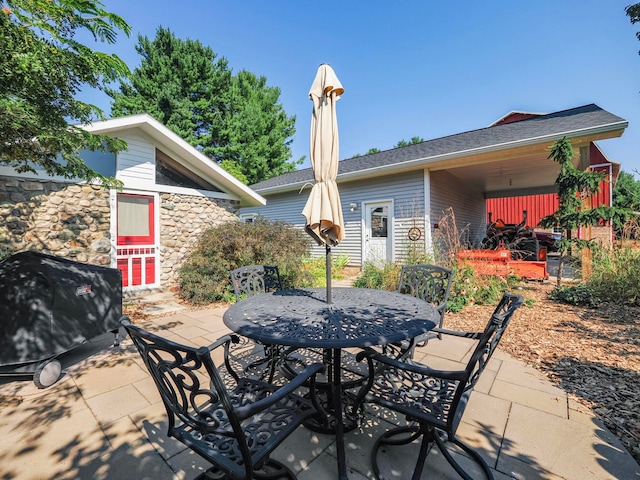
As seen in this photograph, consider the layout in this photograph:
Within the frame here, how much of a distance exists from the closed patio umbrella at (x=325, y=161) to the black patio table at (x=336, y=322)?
265 mm

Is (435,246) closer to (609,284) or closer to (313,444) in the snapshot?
(609,284)

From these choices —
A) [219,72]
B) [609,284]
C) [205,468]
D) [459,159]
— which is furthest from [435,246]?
[219,72]

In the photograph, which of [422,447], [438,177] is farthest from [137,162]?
[438,177]

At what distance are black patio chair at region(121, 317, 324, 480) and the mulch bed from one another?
A: 1983 millimetres

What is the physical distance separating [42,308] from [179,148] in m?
4.69

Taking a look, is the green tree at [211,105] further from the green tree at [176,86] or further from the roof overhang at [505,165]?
the roof overhang at [505,165]

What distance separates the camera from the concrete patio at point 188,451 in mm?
1525

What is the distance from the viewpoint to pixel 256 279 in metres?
3.13

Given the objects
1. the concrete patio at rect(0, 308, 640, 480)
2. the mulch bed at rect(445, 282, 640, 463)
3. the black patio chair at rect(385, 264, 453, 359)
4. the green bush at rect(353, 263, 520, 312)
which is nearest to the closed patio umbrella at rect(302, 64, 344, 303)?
the concrete patio at rect(0, 308, 640, 480)

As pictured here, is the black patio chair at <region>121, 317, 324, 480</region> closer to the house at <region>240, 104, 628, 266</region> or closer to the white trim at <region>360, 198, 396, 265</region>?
the house at <region>240, 104, 628, 266</region>

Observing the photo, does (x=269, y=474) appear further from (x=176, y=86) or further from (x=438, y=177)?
(x=176, y=86)

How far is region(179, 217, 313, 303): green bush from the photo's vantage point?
5.53 meters

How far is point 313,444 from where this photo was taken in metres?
1.73

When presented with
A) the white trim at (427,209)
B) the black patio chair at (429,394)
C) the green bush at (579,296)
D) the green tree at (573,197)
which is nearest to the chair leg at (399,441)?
the black patio chair at (429,394)
